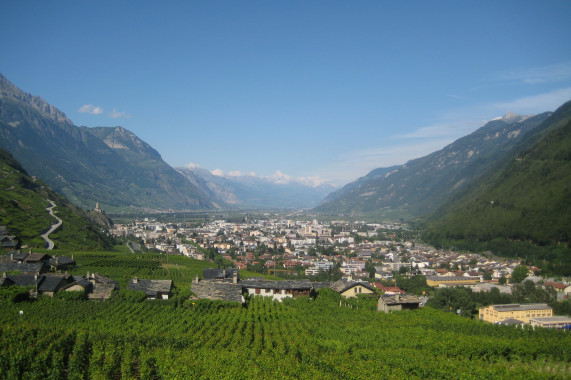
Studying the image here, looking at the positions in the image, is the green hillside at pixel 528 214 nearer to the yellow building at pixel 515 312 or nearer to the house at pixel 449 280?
the house at pixel 449 280

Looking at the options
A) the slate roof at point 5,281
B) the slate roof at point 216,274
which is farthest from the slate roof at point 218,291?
the slate roof at point 5,281

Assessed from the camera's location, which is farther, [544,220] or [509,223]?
[509,223]

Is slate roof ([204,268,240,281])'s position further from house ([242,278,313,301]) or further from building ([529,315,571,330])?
building ([529,315,571,330])

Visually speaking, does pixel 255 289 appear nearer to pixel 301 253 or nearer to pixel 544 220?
pixel 301 253

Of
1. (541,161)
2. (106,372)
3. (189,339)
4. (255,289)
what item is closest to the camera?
(106,372)

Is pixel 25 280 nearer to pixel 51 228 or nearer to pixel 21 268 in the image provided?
pixel 21 268

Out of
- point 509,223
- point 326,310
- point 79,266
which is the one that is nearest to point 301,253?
point 509,223
